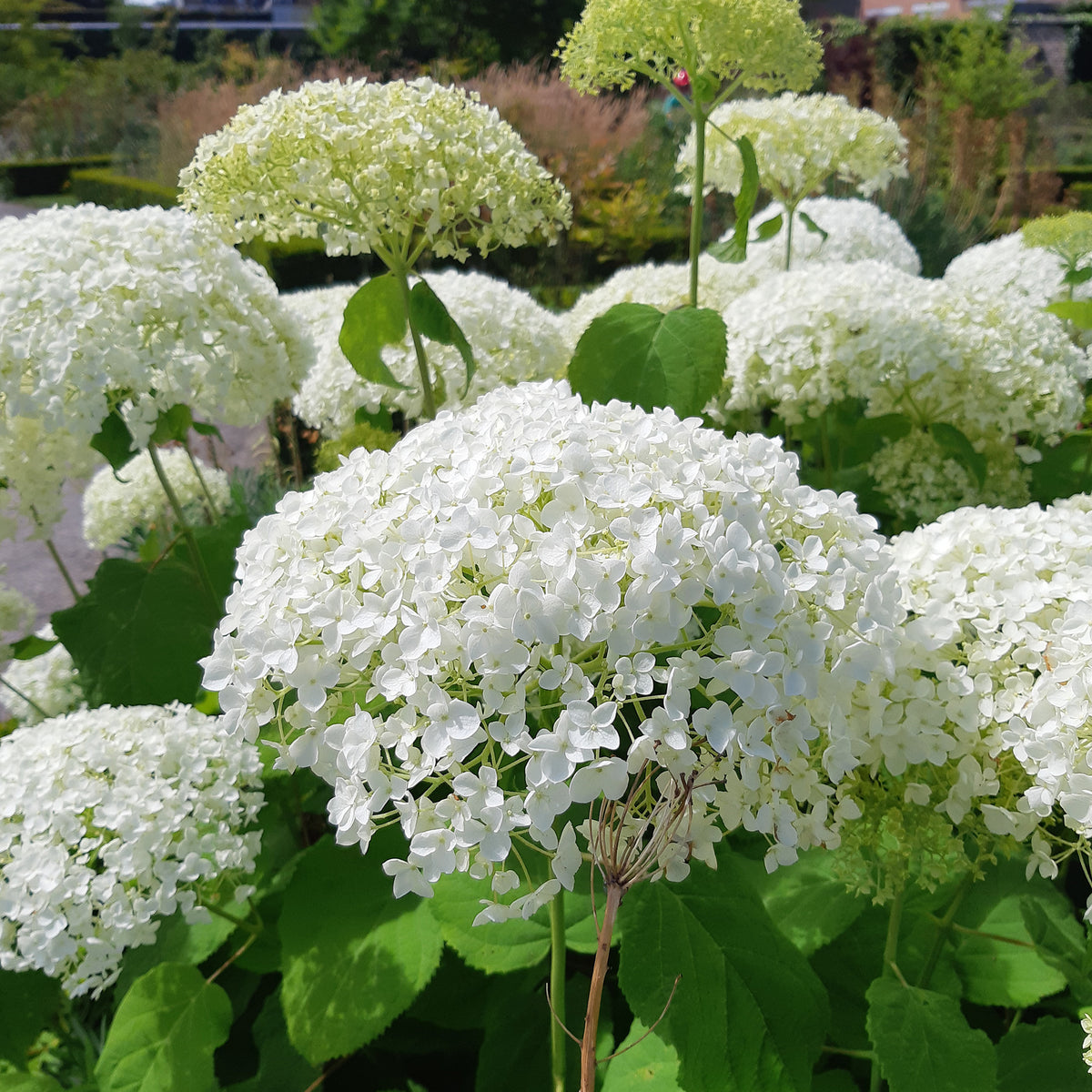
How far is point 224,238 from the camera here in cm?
221

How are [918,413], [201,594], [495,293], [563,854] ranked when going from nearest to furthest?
[563,854]
[201,594]
[918,413]
[495,293]

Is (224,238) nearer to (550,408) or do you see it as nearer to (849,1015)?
(550,408)

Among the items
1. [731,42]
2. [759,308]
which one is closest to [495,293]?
[759,308]

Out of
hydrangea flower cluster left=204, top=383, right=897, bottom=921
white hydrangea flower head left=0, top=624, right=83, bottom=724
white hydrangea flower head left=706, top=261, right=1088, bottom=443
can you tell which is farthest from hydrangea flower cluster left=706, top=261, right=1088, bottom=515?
white hydrangea flower head left=0, top=624, right=83, bottom=724

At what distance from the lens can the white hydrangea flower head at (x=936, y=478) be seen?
8.75 feet

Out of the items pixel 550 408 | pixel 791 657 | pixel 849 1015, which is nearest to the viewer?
pixel 791 657

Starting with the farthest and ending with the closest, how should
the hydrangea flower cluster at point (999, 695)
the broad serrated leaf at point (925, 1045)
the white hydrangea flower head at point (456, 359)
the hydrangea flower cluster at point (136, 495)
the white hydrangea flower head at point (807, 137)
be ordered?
the hydrangea flower cluster at point (136, 495) < the white hydrangea flower head at point (807, 137) < the white hydrangea flower head at point (456, 359) < the broad serrated leaf at point (925, 1045) < the hydrangea flower cluster at point (999, 695)

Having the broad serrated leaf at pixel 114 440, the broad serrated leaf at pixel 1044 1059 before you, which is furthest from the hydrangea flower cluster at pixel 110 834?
the broad serrated leaf at pixel 1044 1059

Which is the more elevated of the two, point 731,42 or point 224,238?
point 731,42

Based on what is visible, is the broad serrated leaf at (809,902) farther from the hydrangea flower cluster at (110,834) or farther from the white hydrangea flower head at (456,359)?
the white hydrangea flower head at (456,359)

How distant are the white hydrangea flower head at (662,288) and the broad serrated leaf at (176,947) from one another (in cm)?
233

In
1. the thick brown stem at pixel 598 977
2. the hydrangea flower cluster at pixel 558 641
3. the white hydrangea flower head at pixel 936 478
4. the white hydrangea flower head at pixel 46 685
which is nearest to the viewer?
the thick brown stem at pixel 598 977

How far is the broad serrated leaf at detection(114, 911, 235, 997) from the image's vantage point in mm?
2012

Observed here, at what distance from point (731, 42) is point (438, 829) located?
1830mm
